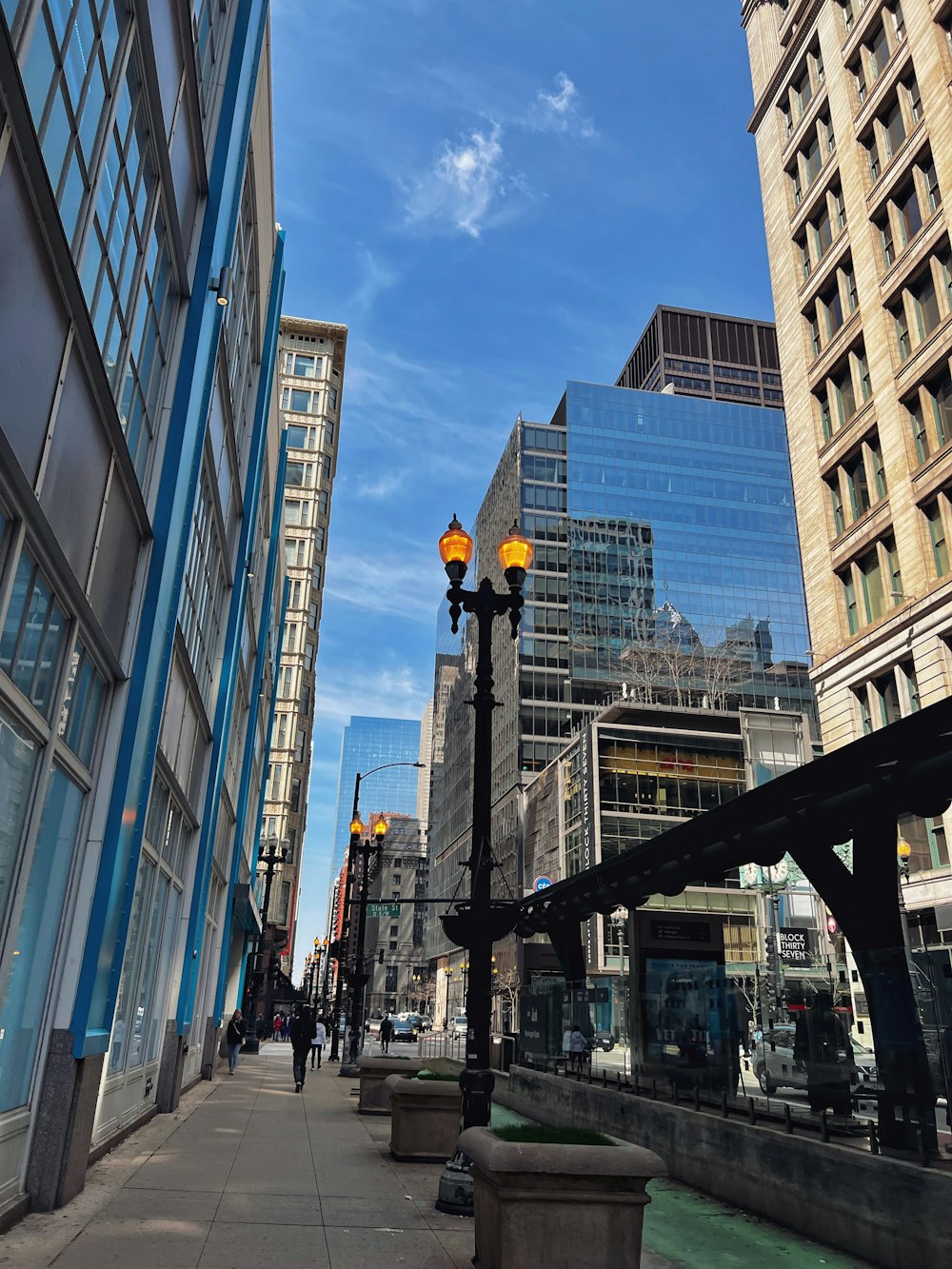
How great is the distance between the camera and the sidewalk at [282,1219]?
288 inches

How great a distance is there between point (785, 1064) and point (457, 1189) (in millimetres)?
4281

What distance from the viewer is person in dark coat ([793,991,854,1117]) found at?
10023mm

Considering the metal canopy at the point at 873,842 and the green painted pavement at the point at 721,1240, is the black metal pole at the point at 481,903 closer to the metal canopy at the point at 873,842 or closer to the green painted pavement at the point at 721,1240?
the metal canopy at the point at 873,842

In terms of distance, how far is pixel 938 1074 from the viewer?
8.36m

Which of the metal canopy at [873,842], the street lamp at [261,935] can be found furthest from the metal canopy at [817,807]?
the street lamp at [261,935]

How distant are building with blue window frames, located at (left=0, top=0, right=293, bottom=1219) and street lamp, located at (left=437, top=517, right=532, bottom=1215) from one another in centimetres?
356

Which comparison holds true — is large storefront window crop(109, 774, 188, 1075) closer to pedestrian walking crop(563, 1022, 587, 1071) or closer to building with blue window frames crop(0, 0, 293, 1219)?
building with blue window frames crop(0, 0, 293, 1219)

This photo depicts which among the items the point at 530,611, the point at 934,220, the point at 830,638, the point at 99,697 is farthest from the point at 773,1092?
the point at 530,611

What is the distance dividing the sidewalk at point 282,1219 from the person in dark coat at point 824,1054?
4.59ft

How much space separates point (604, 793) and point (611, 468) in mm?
47716

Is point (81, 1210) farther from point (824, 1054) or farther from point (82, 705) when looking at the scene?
point (824, 1054)

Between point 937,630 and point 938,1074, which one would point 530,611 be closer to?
point 937,630

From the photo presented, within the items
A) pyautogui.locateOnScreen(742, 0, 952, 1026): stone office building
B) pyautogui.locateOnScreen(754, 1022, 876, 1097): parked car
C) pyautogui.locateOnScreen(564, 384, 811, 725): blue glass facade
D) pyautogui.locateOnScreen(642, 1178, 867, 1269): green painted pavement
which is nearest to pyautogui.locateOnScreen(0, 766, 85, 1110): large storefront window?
pyautogui.locateOnScreen(642, 1178, 867, 1269): green painted pavement

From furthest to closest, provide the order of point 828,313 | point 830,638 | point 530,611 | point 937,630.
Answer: point 530,611, point 828,313, point 830,638, point 937,630
